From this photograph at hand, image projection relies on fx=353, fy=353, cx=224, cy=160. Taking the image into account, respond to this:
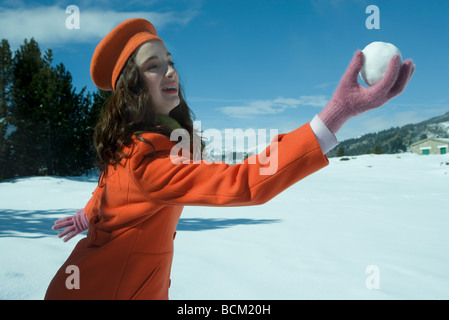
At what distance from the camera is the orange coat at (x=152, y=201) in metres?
0.94

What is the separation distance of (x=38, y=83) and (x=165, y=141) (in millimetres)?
20902

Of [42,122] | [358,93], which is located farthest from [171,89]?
[42,122]

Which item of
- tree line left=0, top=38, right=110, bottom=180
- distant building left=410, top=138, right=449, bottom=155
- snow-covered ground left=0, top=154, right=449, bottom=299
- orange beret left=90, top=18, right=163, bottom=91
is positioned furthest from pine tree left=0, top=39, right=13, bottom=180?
distant building left=410, top=138, right=449, bottom=155

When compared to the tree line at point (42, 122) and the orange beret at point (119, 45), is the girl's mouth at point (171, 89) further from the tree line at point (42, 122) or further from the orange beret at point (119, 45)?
the tree line at point (42, 122)

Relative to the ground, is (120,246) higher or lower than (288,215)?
higher

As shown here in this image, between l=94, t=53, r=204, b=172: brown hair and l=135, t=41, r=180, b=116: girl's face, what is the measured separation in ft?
0.08

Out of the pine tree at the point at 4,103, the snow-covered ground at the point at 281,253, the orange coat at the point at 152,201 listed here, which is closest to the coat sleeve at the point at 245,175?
the orange coat at the point at 152,201

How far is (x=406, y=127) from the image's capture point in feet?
422

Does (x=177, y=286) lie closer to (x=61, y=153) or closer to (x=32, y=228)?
(x=32, y=228)

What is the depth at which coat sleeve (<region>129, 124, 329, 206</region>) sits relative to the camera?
0.93m

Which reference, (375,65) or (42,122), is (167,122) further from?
(42,122)

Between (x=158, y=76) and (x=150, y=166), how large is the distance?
1.52ft
